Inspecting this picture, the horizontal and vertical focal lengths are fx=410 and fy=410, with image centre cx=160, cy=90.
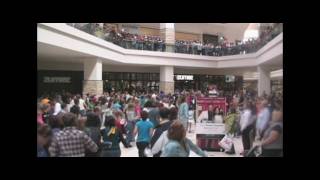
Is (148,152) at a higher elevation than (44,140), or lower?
lower

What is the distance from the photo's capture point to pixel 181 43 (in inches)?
1137

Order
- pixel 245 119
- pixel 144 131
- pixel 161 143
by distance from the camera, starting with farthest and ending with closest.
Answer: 1. pixel 245 119
2. pixel 144 131
3. pixel 161 143

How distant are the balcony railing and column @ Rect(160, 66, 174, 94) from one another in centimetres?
139

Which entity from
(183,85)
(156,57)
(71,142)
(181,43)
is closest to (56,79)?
(156,57)

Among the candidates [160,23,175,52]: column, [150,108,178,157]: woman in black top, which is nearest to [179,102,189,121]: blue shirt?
[150,108,178,157]: woman in black top

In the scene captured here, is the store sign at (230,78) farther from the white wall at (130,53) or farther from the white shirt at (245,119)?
the white shirt at (245,119)

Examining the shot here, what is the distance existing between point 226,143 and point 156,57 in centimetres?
1733

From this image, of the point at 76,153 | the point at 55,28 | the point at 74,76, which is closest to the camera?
the point at 76,153

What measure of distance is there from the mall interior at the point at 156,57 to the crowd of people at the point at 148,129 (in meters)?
0.98

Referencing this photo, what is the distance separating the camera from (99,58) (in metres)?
22.6

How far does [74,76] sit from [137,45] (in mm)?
4519

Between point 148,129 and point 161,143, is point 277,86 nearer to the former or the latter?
point 148,129
